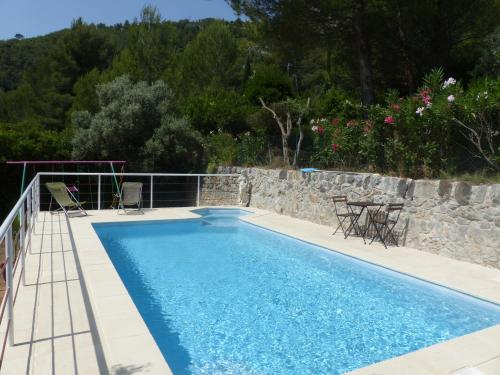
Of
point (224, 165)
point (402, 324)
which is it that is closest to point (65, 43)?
point (224, 165)

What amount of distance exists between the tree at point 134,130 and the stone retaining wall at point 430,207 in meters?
5.89

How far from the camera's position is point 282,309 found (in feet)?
16.6

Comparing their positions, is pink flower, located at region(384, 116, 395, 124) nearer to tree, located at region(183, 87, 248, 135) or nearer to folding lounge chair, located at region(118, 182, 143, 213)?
folding lounge chair, located at region(118, 182, 143, 213)

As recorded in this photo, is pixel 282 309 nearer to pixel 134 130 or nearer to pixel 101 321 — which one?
pixel 101 321

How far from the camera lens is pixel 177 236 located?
9.14 meters

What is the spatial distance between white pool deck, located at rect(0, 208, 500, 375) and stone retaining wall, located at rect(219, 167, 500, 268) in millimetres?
277

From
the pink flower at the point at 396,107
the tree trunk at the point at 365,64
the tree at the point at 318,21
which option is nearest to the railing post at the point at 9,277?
the pink flower at the point at 396,107

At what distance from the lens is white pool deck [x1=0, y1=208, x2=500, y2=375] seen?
10.3 ft

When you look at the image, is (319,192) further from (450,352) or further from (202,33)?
(202,33)

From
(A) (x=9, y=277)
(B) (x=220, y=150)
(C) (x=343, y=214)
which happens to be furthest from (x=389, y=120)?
(B) (x=220, y=150)

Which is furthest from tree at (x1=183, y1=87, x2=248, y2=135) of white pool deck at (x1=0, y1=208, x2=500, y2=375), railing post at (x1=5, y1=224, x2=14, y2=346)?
railing post at (x1=5, y1=224, x2=14, y2=346)

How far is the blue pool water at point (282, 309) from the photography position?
12.9 ft

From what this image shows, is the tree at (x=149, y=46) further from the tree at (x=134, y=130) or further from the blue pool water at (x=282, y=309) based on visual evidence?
the blue pool water at (x=282, y=309)

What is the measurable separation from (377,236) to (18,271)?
19.7 ft
